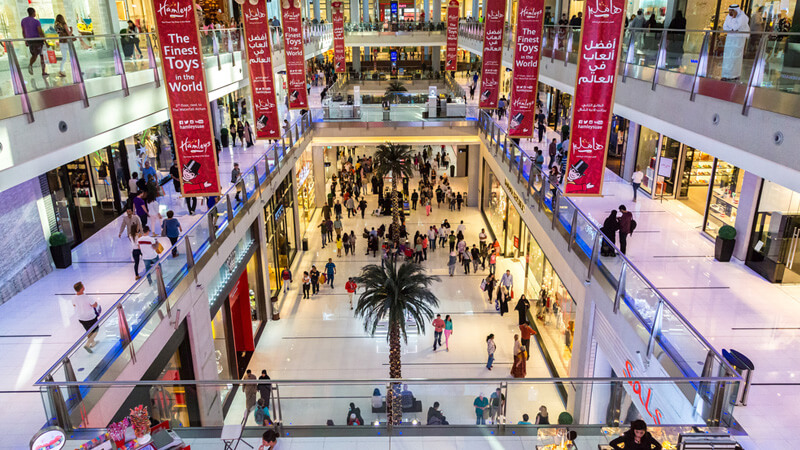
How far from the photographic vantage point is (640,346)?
8375 millimetres

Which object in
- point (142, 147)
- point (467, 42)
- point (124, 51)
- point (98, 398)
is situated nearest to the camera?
point (98, 398)

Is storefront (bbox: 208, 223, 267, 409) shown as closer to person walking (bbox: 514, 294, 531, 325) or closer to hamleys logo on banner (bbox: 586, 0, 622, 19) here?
person walking (bbox: 514, 294, 531, 325)

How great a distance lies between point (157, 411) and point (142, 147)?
494 inches

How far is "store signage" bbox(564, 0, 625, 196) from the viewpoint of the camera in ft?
30.6

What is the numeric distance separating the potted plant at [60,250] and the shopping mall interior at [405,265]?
3.2 inches

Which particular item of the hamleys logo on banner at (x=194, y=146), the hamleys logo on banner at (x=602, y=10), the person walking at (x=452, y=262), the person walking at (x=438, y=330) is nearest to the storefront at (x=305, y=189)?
the person walking at (x=452, y=262)

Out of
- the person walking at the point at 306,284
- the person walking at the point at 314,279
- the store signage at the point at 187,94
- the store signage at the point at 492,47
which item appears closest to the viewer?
the store signage at the point at 187,94

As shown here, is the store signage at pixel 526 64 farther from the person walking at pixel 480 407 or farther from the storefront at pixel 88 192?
the storefront at pixel 88 192

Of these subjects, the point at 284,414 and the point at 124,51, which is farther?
the point at 124,51

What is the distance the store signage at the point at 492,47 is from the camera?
1881 centimetres

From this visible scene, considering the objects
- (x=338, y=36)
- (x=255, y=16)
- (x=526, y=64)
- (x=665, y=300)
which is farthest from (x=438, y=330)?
(x=338, y=36)

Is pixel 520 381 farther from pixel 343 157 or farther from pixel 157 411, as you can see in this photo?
pixel 343 157

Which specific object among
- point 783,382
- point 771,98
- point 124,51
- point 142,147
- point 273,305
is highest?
point 124,51

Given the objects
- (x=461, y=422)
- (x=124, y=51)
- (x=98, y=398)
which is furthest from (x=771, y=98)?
(x=124, y=51)
